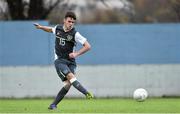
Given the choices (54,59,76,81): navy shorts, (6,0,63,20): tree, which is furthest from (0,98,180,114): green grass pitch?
(6,0,63,20): tree

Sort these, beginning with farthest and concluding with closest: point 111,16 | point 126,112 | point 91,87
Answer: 1. point 111,16
2. point 91,87
3. point 126,112

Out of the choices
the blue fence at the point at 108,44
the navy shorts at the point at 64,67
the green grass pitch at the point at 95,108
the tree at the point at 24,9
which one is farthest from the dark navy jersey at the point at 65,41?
the tree at the point at 24,9

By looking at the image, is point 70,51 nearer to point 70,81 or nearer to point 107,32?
point 70,81

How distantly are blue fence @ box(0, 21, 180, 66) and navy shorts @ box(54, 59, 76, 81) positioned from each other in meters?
9.11

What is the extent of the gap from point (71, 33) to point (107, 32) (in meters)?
9.68

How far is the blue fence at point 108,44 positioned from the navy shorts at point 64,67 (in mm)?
9112

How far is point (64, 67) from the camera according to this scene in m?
15.7

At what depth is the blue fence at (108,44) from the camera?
2520 centimetres

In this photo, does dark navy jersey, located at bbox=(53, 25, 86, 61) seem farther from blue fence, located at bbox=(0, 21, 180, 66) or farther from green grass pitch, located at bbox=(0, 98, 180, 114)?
blue fence, located at bbox=(0, 21, 180, 66)

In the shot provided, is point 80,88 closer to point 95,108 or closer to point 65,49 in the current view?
point 65,49

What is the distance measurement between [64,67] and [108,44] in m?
9.87

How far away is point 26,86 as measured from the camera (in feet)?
80.8

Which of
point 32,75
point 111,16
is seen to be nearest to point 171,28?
point 32,75

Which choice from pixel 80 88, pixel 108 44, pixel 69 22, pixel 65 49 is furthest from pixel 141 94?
pixel 108 44
